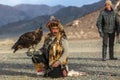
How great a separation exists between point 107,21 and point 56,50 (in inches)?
205

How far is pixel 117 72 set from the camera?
16.1 m

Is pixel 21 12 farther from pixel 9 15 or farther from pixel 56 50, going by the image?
pixel 56 50

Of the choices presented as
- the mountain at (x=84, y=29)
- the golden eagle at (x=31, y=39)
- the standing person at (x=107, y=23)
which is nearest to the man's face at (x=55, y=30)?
the golden eagle at (x=31, y=39)

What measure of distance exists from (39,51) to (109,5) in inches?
192

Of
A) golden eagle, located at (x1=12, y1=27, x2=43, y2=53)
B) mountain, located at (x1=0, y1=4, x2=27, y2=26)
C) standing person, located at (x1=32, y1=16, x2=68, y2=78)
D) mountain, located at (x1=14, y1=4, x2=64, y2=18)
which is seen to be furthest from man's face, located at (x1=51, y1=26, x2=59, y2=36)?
mountain, located at (x1=14, y1=4, x2=64, y2=18)

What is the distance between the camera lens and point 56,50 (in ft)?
47.7

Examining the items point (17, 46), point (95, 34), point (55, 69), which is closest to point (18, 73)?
point (17, 46)

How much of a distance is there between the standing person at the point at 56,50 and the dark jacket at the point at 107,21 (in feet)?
15.7

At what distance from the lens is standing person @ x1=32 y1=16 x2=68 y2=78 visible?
14.5 metres

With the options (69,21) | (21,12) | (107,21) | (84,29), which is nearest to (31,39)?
(107,21)

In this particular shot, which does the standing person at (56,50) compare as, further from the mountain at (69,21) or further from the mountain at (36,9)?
the mountain at (36,9)

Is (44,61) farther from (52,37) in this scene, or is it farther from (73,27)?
(73,27)

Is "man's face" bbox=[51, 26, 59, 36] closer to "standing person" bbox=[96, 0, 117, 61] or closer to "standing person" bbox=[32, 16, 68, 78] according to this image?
"standing person" bbox=[32, 16, 68, 78]

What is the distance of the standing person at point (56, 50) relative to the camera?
1445 centimetres
